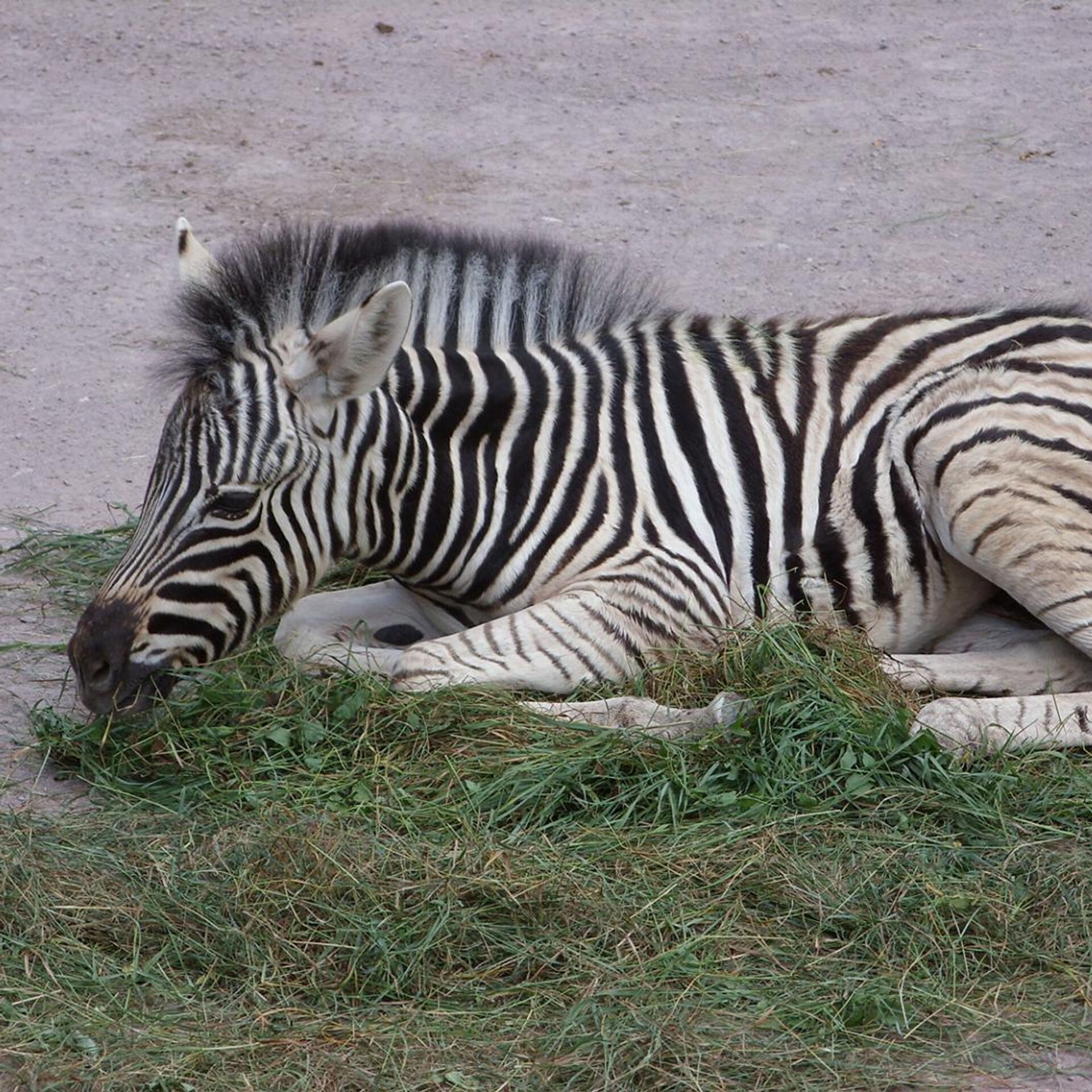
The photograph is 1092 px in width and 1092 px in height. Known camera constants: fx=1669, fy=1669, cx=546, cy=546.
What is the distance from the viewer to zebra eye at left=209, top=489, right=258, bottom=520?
516cm

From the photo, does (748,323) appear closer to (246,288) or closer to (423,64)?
(246,288)

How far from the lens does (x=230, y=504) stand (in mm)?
5180

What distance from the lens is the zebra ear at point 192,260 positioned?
17.7 feet

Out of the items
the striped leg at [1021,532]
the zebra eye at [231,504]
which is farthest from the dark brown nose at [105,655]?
the striped leg at [1021,532]

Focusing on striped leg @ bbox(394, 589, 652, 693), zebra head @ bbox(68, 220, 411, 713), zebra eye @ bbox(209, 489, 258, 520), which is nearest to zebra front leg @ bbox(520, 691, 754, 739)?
striped leg @ bbox(394, 589, 652, 693)

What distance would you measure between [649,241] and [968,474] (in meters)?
4.46

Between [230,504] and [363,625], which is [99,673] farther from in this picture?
[363,625]

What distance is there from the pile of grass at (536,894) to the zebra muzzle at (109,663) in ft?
0.46

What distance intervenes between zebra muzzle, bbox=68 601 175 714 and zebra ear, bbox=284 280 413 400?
2.94 ft

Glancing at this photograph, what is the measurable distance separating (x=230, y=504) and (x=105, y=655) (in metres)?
0.59

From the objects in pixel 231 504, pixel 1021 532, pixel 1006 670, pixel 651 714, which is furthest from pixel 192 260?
pixel 1006 670

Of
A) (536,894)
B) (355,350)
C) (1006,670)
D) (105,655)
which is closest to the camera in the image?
(536,894)

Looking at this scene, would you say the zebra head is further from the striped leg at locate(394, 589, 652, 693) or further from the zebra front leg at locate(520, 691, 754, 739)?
the zebra front leg at locate(520, 691, 754, 739)

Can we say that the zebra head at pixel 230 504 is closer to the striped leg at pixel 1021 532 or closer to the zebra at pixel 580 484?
the zebra at pixel 580 484
